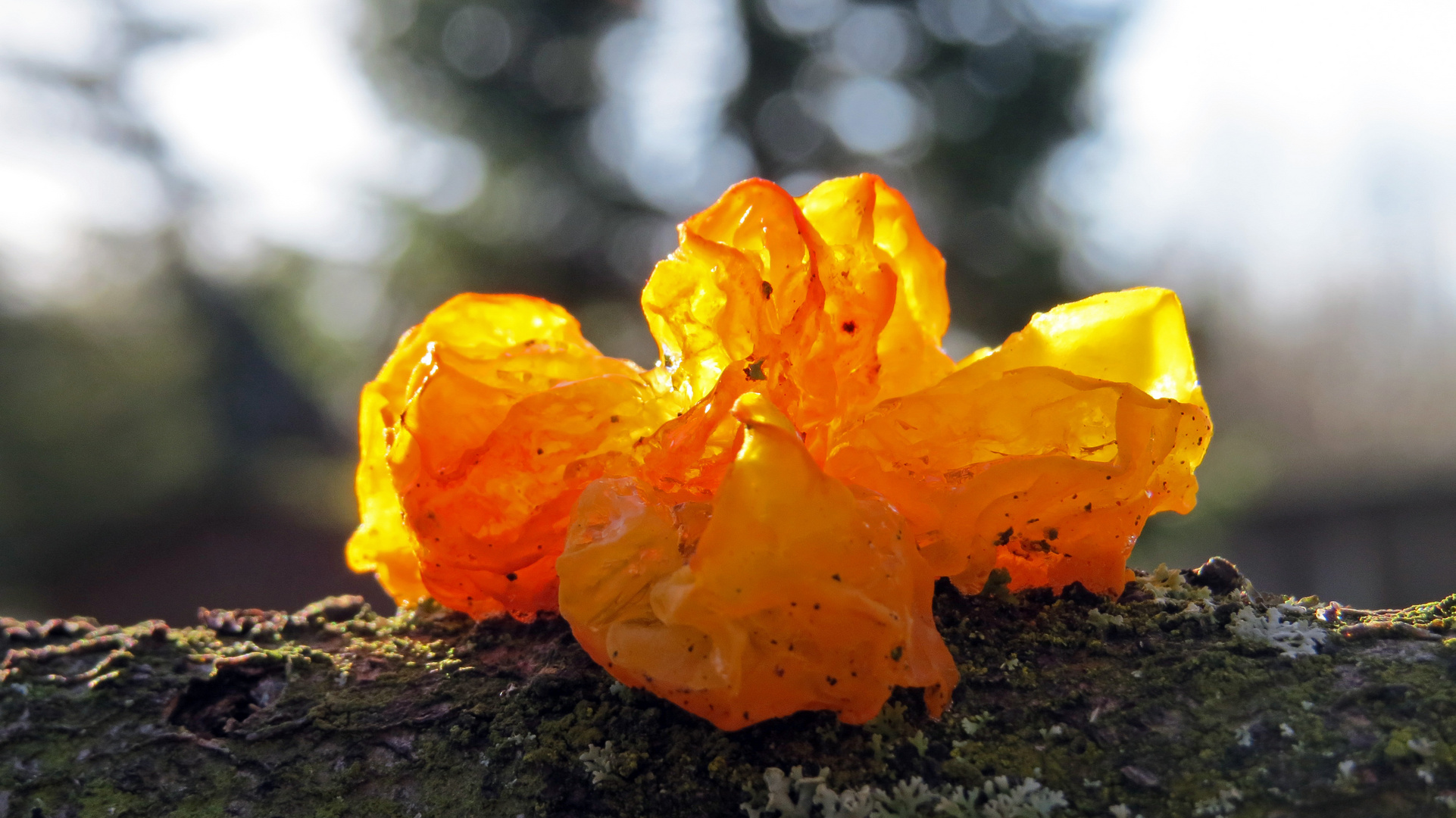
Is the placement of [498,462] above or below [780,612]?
above

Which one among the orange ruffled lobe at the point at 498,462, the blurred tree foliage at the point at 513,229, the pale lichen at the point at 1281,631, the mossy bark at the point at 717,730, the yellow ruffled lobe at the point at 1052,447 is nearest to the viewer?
the mossy bark at the point at 717,730

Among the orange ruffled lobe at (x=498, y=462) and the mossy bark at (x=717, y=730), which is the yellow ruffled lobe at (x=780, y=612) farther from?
the orange ruffled lobe at (x=498, y=462)

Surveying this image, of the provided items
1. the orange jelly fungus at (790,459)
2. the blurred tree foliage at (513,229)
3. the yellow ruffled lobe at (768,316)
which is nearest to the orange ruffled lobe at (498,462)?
the orange jelly fungus at (790,459)

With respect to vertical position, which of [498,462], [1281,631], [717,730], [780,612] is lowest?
[717,730]

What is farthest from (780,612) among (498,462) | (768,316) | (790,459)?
(498,462)

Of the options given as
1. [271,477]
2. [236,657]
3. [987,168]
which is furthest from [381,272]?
[236,657]

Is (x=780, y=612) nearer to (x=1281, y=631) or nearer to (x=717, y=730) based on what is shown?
(x=717, y=730)

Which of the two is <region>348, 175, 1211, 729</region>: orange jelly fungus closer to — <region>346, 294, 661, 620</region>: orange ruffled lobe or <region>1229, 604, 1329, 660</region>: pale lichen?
<region>346, 294, 661, 620</region>: orange ruffled lobe
